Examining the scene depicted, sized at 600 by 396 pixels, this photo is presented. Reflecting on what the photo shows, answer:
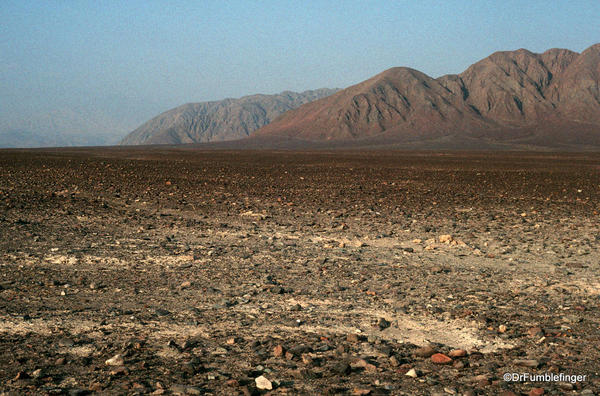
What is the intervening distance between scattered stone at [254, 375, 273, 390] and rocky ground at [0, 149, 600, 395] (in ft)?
0.08

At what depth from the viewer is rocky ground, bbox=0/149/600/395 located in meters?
4.71

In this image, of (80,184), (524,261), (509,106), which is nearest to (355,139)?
(509,106)

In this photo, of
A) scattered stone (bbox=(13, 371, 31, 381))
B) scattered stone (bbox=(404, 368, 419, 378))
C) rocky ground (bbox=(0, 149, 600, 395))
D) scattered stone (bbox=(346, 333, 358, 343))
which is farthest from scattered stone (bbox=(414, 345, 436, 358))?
scattered stone (bbox=(13, 371, 31, 381))

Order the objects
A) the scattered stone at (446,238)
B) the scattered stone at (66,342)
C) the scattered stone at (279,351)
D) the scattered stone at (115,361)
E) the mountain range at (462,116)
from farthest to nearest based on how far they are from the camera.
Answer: the mountain range at (462,116) → the scattered stone at (446,238) → the scattered stone at (66,342) → the scattered stone at (279,351) → the scattered stone at (115,361)

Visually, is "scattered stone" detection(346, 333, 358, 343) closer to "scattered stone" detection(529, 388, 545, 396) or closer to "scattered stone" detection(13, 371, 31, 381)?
"scattered stone" detection(529, 388, 545, 396)

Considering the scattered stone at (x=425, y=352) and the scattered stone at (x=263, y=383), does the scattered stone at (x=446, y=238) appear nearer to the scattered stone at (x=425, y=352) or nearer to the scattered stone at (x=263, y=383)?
the scattered stone at (x=425, y=352)

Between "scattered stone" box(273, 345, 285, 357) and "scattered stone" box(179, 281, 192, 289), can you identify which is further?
"scattered stone" box(179, 281, 192, 289)

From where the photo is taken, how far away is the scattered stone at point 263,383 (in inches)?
176

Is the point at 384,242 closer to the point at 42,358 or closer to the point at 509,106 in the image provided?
the point at 42,358

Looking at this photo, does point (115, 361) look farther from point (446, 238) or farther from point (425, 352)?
point (446, 238)

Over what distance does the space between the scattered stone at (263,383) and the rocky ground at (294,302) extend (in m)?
0.03

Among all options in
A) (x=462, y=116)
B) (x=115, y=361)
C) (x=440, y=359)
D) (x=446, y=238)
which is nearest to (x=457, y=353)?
(x=440, y=359)

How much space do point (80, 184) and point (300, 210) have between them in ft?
34.3

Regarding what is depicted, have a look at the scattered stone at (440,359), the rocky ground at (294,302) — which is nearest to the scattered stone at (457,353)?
the rocky ground at (294,302)
